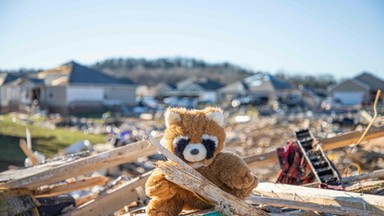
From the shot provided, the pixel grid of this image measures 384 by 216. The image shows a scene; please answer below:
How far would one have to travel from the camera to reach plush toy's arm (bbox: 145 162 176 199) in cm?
278

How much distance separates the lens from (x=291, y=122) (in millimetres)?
25750

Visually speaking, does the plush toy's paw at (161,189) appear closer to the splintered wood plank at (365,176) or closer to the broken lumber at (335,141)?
the splintered wood plank at (365,176)

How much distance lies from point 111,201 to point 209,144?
169 centimetres

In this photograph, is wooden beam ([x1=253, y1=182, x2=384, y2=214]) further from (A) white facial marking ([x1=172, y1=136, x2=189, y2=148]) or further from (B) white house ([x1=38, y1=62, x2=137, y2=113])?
(B) white house ([x1=38, y1=62, x2=137, y2=113])

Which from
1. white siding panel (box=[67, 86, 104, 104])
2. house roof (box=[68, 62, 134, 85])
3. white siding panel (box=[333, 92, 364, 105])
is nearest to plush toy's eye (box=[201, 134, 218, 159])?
house roof (box=[68, 62, 134, 85])

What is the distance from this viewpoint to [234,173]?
288 centimetres

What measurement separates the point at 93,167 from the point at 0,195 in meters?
0.92

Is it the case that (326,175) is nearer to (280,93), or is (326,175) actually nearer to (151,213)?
(151,213)

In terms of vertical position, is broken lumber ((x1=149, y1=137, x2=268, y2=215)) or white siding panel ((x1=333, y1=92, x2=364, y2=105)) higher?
broken lumber ((x1=149, y1=137, x2=268, y2=215))

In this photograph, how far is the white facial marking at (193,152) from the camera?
2861mm

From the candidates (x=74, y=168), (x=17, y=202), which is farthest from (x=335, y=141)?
(x=17, y=202)

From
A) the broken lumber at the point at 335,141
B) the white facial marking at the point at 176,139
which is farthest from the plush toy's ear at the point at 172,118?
the broken lumber at the point at 335,141

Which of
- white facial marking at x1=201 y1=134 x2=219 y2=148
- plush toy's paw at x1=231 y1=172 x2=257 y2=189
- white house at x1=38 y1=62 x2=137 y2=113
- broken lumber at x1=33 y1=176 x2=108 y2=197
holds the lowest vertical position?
white house at x1=38 y1=62 x2=137 y2=113

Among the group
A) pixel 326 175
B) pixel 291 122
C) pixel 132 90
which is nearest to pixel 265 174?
pixel 326 175
